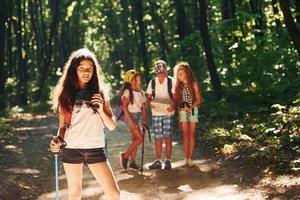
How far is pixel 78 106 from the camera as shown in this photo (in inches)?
204

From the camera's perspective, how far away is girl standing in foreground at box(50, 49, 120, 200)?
5.12 metres

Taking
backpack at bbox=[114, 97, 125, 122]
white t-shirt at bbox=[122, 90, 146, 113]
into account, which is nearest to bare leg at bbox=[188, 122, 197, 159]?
white t-shirt at bbox=[122, 90, 146, 113]

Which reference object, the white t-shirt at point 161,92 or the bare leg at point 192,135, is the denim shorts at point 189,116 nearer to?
the bare leg at point 192,135

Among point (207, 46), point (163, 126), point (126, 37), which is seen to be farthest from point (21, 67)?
point (163, 126)

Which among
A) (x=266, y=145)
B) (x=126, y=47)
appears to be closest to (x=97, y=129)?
(x=266, y=145)

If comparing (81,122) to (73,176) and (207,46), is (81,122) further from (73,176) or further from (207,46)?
(207,46)

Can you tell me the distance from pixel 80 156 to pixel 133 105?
4.91m

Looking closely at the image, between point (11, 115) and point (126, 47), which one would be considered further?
point (126, 47)

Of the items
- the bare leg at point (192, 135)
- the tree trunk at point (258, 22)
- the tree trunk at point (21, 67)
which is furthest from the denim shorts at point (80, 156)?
the tree trunk at point (21, 67)

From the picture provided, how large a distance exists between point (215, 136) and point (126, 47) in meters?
34.2

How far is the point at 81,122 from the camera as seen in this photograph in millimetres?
5164

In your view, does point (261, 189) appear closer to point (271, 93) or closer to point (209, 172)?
point (209, 172)

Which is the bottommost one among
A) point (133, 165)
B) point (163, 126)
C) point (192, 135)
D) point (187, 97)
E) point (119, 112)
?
point (133, 165)

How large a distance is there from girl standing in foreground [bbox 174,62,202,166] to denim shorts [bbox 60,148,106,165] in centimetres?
502
